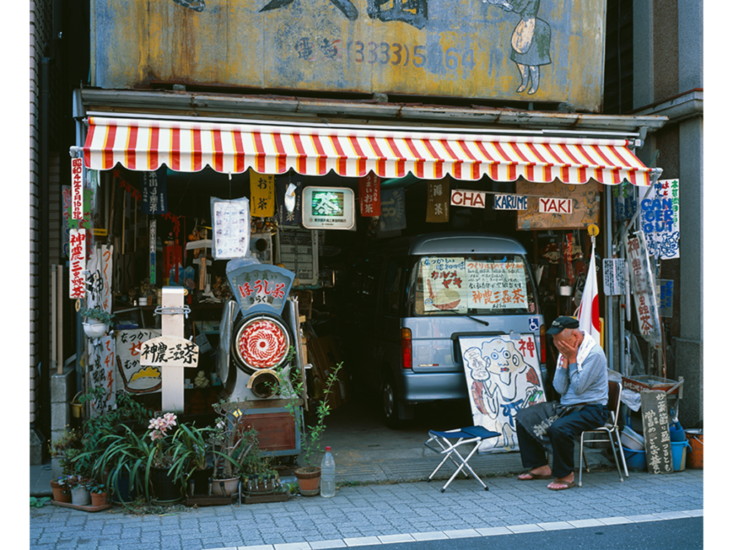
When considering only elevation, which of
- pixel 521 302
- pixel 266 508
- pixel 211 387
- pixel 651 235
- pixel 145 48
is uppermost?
pixel 145 48

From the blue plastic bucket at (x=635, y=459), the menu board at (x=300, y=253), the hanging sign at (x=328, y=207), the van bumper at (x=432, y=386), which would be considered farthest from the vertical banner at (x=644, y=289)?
the menu board at (x=300, y=253)

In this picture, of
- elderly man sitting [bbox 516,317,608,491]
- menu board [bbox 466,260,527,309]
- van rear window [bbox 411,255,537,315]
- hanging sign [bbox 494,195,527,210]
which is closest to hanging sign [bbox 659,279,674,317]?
van rear window [bbox 411,255,537,315]

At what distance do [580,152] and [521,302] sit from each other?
2.00 m

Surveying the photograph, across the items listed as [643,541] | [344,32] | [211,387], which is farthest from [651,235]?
[211,387]

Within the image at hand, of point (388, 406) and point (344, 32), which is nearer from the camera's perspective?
point (344, 32)

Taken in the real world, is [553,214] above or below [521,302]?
above

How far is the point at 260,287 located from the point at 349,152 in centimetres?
170

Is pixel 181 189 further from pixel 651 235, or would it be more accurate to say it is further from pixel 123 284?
pixel 651 235

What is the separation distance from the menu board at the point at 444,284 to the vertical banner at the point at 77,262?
12.7 feet

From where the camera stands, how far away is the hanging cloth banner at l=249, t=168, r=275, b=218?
745 centimetres

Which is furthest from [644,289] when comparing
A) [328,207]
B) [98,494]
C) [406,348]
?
[98,494]

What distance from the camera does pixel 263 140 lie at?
21.0 feet

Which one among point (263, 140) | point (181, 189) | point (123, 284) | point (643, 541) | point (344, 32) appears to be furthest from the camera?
point (181, 189)

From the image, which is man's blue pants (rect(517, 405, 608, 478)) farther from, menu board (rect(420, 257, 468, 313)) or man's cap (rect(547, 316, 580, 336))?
menu board (rect(420, 257, 468, 313))
